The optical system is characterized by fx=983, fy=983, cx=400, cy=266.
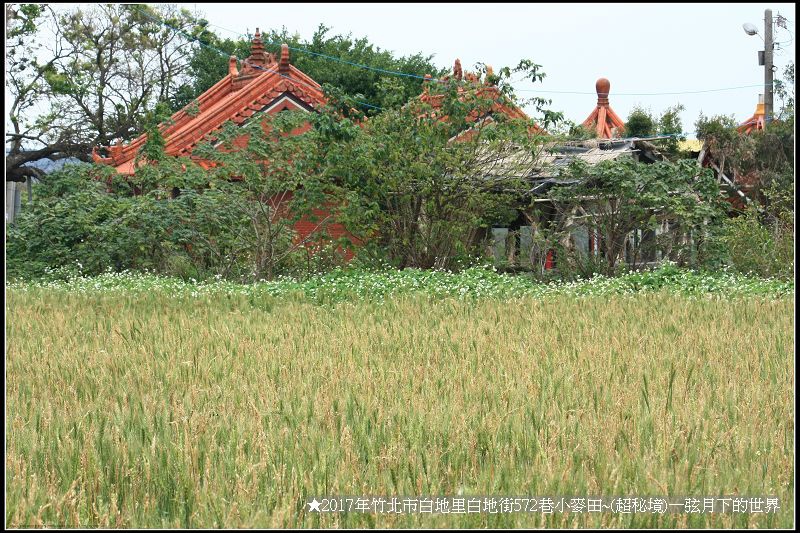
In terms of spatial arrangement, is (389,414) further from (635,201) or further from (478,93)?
(478,93)

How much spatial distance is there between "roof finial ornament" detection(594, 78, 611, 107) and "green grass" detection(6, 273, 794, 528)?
54.3 ft

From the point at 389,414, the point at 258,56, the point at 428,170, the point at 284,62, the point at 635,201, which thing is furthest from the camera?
the point at 258,56

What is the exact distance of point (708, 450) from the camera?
329cm

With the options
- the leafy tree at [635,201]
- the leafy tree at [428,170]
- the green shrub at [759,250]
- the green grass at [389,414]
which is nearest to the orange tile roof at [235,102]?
the leafy tree at [428,170]

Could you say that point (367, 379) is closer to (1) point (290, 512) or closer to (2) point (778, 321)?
(1) point (290, 512)

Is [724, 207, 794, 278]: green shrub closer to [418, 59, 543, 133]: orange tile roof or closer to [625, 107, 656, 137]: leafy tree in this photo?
[418, 59, 543, 133]: orange tile roof

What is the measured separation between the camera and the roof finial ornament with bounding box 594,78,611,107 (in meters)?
24.0

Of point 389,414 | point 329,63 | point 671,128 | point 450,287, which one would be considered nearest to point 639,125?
point 671,128

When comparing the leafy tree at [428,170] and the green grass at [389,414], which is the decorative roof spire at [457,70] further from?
the green grass at [389,414]

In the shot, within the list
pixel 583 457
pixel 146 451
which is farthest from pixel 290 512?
pixel 583 457

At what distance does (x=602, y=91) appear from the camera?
24.1 meters

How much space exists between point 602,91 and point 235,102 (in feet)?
31.4

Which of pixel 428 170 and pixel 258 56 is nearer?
pixel 428 170

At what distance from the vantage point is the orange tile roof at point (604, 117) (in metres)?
23.4
